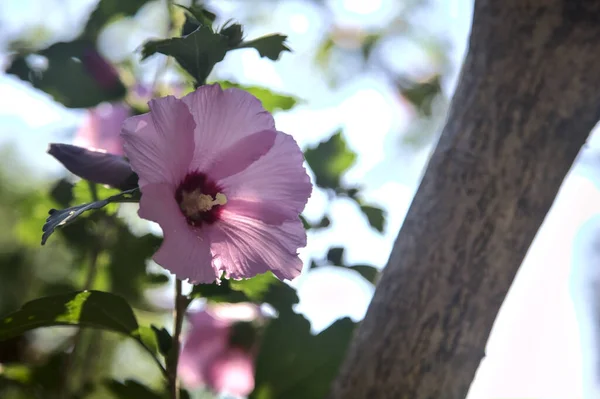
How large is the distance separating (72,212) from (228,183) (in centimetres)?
10

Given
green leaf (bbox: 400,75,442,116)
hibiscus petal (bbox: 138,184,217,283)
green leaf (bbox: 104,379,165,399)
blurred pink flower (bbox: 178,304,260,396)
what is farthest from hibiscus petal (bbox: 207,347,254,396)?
green leaf (bbox: 400,75,442,116)

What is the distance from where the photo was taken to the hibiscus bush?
38 cm

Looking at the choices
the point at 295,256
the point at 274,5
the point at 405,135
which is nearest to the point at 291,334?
the point at 295,256

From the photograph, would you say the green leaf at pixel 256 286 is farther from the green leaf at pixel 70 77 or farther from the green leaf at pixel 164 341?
the green leaf at pixel 70 77

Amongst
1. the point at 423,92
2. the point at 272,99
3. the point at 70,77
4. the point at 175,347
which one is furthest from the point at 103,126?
the point at 423,92

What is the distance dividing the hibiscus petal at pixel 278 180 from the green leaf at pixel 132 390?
24 centimetres

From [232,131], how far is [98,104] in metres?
0.33

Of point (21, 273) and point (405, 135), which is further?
point (405, 135)

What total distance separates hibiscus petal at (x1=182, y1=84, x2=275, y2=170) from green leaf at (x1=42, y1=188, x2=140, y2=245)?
0.05 m

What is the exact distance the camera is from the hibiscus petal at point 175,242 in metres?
0.35

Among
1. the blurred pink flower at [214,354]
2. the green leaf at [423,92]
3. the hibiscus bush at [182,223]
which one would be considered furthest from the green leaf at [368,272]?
the green leaf at [423,92]

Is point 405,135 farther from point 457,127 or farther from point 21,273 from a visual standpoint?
point 457,127

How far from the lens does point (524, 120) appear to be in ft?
1.86

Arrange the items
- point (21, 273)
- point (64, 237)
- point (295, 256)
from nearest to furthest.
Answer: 1. point (295, 256)
2. point (64, 237)
3. point (21, 273)
